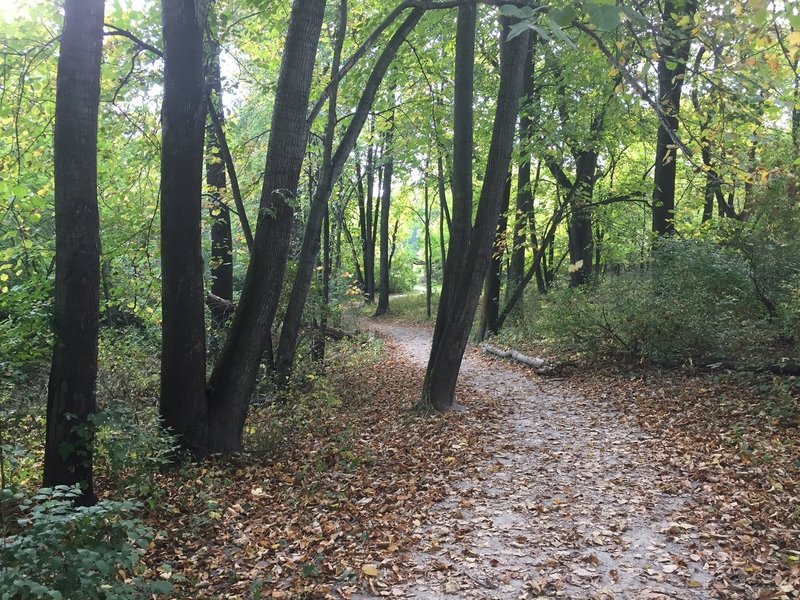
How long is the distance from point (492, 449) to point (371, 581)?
10.4ft

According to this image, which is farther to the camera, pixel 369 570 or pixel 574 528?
pixel 574 528

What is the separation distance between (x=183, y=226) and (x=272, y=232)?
0.93 meters

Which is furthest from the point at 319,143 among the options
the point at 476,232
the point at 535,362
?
the point at 535,362

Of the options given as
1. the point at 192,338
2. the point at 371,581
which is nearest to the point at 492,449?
the point at 371,581

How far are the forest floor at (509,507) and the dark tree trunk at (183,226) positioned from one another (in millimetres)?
808

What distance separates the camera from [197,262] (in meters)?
5.98

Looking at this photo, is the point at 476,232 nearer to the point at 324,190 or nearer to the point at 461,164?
the point at 461,164

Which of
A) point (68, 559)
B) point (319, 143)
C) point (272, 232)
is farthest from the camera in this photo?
point (319, 143)

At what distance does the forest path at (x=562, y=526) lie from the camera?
3.87 metres

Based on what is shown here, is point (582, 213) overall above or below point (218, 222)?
above

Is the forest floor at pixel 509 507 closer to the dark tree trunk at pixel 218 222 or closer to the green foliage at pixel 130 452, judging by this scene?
the green foliage at pixel 130 452

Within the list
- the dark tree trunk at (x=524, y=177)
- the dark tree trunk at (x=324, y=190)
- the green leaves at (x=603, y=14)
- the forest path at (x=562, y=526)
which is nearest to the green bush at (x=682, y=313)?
the forest path at (x=562, y=526)

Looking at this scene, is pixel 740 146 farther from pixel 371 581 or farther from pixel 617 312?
pixel 371 581

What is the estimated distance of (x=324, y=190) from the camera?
8852 mm
